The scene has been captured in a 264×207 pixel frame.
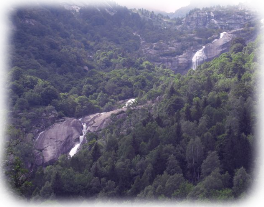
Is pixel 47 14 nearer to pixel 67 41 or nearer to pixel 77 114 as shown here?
pixel 67 41

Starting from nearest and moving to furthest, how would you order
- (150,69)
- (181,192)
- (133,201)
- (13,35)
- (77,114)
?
(181,192)
(133,201)
(77,114)
(13,35)
(150,69)

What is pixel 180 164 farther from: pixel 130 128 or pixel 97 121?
pixel 97 121

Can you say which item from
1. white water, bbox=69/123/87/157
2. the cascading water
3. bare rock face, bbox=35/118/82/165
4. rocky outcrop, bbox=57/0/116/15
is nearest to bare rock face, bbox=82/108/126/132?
white water, bbox=69/123/87/157

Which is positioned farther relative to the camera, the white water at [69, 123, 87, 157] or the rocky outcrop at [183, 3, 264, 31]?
the rocky outcrop at [183, 3, 264, 31]

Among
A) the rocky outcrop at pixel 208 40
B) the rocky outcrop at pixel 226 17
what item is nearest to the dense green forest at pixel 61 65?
the rocky outcrop at pixel 208 40

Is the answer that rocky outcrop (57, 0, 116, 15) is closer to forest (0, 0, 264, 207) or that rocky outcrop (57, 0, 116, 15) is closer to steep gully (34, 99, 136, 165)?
forest (0, 0, 264, 207)

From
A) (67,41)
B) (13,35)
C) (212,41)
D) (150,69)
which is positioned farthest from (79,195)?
(212,41)
